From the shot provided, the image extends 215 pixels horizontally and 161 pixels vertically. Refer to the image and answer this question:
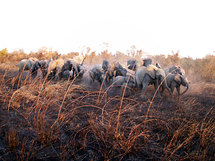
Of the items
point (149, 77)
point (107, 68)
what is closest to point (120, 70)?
point (107, 68)

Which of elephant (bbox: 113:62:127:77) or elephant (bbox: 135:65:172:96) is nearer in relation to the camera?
elephant (bbox: 135:65:172:96)

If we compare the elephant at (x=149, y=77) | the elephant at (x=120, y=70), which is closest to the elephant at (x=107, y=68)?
the elephant at (x=120, y=70)

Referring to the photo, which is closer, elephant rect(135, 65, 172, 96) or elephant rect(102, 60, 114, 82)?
elephant rect(135, 65, 172, 96)

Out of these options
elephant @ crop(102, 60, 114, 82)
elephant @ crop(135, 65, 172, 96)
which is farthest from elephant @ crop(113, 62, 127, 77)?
elephant @ crop(135, 65, 172, 96)

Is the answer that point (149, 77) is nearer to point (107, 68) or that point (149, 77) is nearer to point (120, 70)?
point (120, 70)

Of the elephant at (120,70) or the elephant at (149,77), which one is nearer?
the elephant at (149,77)

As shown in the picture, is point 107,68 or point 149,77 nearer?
point 149,77

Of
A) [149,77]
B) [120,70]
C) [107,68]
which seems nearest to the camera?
[149,77]

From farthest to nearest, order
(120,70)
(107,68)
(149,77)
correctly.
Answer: (120,70) < (107,68) < (149,77)

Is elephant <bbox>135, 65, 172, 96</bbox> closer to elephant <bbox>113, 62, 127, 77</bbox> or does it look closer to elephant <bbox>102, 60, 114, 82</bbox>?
elephant <bbox>113, 62, 127, 77</bbox>

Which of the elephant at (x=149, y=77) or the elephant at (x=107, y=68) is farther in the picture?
the elephant at (x=107, y=68)

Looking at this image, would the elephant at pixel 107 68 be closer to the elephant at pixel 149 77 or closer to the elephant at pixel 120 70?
the elephant at pixel 120 70

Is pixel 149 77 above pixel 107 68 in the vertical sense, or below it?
below

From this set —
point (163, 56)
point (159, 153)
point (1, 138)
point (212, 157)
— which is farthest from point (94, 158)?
point (163, 56)
